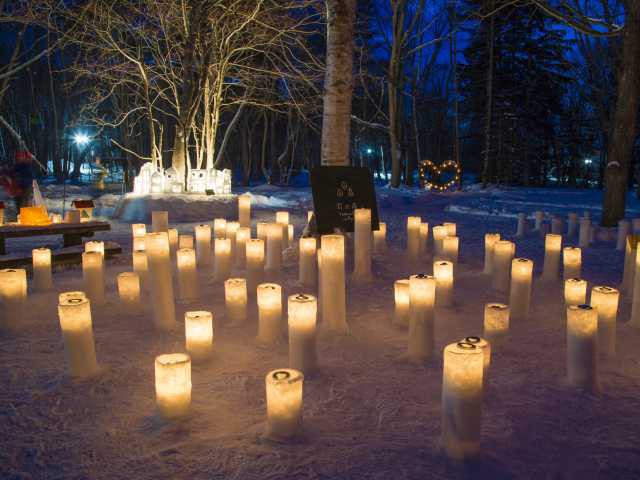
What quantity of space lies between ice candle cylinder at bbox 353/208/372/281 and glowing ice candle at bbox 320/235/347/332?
1.55m

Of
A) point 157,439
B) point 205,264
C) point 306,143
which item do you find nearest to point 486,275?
point 205,264

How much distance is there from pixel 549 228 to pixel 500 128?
1465 cm

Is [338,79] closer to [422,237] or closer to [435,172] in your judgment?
[422,237]

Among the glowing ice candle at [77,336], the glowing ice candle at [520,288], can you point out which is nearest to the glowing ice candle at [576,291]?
the glowing ice candle at [520,288]

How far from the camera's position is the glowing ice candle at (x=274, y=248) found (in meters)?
5.88

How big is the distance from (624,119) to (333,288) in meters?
8.23

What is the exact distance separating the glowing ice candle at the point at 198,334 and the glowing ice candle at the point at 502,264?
10.5ft

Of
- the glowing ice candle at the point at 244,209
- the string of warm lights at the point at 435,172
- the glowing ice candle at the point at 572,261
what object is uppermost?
the string of warm lights at the point at 435,172

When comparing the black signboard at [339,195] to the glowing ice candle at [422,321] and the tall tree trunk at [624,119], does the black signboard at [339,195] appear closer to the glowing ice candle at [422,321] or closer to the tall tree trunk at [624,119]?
the glowing ice candle at [422,321]

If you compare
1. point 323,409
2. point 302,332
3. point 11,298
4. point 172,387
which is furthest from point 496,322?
point 11,298

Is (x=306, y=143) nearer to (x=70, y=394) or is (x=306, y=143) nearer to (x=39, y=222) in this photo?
(x=39, y=222)

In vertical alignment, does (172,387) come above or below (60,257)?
below

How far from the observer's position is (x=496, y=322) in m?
3.68

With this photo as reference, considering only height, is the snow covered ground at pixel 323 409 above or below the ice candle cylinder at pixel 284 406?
below
